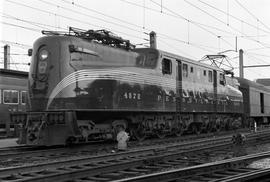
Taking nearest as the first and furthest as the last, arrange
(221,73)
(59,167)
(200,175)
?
(200,175) < (59,167) < (221,73)

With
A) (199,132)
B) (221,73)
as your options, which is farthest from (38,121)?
(221,73)

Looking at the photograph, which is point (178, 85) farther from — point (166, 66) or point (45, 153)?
point (45, 153)

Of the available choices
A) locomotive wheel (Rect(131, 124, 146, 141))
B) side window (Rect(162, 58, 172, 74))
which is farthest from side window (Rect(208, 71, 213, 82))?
locomotive wheel (Rect(131, 124, 146, 141))

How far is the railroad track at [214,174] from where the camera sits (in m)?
8.23

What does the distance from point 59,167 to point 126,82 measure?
674 centimetres

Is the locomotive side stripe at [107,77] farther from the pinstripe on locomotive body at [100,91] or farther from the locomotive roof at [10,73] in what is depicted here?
the locomotive roof at [10,73]

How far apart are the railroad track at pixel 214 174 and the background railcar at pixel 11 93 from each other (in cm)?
1647

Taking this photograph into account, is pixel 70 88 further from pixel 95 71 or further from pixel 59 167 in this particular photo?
pixel 59 167

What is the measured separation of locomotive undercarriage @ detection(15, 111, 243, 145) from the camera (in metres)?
13.9

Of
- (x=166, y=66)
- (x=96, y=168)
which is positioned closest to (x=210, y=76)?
(x=166, y=66)

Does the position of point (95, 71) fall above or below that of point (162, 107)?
above

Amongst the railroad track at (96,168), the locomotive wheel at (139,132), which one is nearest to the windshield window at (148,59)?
the locomotive wheel at (139,132)

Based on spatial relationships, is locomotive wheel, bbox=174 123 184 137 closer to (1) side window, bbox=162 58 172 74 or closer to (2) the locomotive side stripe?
(2) the locomotive side stripe

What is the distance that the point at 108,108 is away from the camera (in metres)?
15.5
